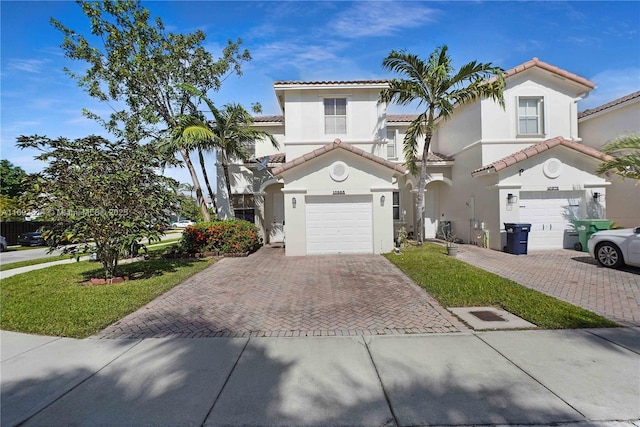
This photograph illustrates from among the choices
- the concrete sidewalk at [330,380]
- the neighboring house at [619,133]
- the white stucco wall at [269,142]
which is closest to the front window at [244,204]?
the white stucco wall at [269,142]

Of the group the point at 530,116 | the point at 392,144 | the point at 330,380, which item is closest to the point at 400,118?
the point at 392,144

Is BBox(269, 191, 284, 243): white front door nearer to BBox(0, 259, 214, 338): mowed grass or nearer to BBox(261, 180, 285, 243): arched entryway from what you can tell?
BBox(261, 180, 285, 243): arched entryway

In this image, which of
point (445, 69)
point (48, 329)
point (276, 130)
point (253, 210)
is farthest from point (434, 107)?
point (48, 329)

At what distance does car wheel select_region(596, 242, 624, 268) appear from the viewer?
29.4ft

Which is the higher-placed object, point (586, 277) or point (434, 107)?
point (434, 107)

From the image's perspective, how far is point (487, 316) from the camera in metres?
5.67

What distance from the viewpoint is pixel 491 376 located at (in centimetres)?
364

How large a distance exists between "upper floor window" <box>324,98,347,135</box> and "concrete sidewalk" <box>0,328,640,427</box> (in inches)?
474

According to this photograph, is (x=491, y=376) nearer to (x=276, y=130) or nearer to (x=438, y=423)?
(x=438, y=423)

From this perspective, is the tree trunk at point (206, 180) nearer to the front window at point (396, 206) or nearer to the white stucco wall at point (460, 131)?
the front window at point (396, 206)

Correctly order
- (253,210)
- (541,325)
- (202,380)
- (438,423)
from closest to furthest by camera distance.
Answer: (438,423) → (202,380) → (541,325) → (253,210)

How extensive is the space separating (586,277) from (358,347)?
7315 mm

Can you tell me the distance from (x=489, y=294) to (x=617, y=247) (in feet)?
17.0

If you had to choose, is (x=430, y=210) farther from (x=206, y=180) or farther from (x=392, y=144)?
(x=206, y=180)
